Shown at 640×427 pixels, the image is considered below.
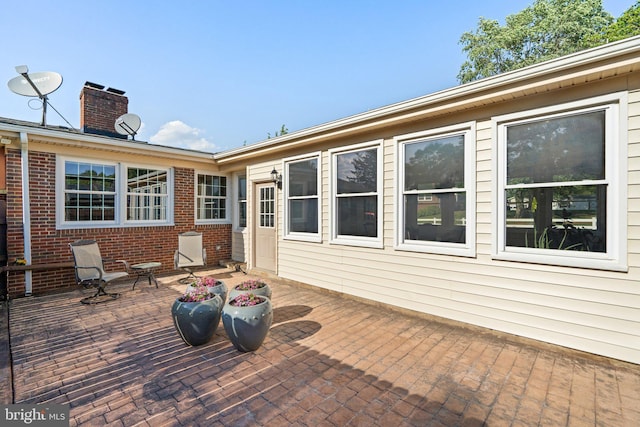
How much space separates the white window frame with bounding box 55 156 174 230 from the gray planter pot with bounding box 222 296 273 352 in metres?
4.86

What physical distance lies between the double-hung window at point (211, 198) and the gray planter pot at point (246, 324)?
529cm

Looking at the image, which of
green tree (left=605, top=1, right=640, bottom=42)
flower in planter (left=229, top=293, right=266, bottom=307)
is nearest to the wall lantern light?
flower in planter (left=229, top=293, right=266, bottom=307)

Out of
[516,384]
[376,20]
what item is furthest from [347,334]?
[376,20]

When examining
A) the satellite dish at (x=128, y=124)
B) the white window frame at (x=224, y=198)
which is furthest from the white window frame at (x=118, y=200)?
the satellite dish at (x=128, y=124)

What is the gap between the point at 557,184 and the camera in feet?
10.8

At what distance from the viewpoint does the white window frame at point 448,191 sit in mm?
3805

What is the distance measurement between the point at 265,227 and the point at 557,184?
5588mm

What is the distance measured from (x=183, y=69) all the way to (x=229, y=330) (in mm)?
8639

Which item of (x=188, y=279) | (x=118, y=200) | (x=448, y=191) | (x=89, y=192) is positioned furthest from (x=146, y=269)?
(x=448, y=191)

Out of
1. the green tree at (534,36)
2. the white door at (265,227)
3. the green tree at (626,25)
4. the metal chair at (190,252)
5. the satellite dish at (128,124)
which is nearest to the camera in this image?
the metal chair at (190,252)

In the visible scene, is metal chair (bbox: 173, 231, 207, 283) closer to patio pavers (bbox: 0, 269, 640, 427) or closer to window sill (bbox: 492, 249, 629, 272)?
patio pavers (bbox: 0, 269, 640, 427)

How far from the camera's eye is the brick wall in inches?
207

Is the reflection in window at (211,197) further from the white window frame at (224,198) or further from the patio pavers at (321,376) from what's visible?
the patio pavers at (321,376)

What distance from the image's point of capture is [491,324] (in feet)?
12.0
